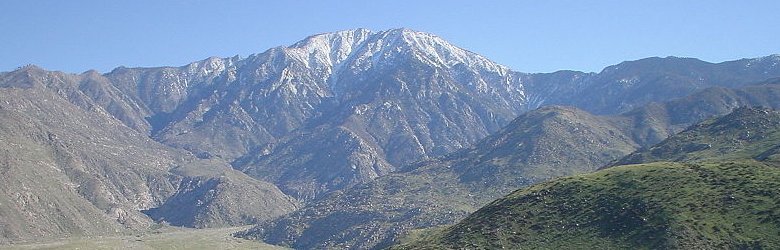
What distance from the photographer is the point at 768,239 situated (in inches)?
7613

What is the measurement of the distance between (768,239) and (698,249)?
15.7 metres

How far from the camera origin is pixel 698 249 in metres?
196

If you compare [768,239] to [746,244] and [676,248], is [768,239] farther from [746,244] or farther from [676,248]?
[676,248]

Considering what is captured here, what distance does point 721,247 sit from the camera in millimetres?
196250

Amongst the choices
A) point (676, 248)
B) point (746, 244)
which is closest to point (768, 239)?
point (746, 244)

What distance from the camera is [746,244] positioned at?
7653 inches

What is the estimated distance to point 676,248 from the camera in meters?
198

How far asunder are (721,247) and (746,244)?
5498 mm

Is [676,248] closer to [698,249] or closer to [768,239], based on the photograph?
[698,249]

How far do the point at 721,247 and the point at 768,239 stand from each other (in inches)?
410

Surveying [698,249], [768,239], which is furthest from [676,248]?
[768,239]
